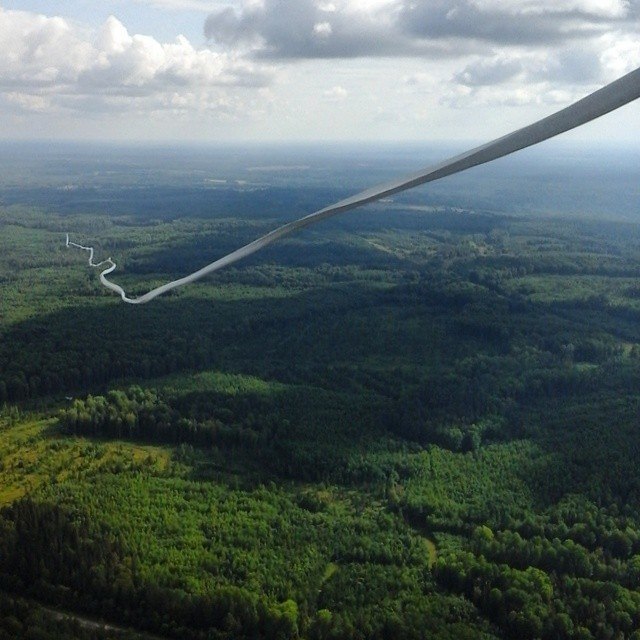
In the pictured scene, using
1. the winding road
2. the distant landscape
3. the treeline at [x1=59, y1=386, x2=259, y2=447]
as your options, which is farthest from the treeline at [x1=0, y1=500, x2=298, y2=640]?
the winding road

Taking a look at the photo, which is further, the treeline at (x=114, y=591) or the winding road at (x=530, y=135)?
the treeline at (x=114, y=591)

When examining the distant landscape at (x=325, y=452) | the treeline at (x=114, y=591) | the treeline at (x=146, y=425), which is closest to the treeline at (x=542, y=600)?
the distant landscape at (x=325, y=452)

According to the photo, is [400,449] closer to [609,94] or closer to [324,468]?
[324,468]

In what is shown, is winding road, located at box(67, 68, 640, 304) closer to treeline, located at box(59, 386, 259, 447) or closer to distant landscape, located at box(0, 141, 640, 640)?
distant landscape, located at box(0, 141, 640, 640)

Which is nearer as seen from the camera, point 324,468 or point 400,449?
point 324,468

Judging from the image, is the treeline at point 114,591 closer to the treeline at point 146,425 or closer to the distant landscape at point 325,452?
the distant landscape at point 325,452

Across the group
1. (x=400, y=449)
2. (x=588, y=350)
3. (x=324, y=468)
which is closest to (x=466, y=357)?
(x=588, y=350)

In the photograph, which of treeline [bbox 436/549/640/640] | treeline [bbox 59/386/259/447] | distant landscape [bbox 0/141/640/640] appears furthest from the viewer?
treeline [bbox 59/386/259/447]

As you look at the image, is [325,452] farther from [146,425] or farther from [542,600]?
[542,600]
